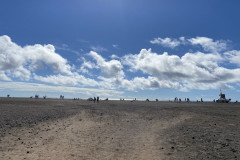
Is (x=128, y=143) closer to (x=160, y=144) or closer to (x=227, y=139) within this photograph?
(x=160, y=144)

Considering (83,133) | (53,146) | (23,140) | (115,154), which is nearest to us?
(115,154)

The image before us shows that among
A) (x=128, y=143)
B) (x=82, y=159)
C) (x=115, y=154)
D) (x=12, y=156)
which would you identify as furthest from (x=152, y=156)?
(x=12, y=156)

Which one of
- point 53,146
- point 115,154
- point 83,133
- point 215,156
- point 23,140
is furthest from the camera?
point 83,133

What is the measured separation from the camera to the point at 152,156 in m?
12.3

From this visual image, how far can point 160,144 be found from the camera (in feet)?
48.3

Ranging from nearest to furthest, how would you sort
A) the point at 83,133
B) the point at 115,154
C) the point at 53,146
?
the point at 115,154
the point at 53,146
the point at 83,133

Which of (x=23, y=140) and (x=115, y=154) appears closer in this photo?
(x=115, y=154)

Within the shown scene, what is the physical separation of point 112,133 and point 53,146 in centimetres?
612

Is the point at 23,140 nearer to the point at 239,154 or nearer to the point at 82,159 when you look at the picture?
the point at 82,159

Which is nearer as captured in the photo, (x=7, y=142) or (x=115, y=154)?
(x=115, y=154)

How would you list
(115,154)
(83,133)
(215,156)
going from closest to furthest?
(215,156)
(115,154)
(83,133)

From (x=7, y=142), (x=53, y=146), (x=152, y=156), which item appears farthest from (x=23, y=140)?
(x=152, y=156)

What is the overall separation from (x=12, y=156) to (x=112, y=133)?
8967 mm

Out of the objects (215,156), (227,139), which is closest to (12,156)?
(215,156)
